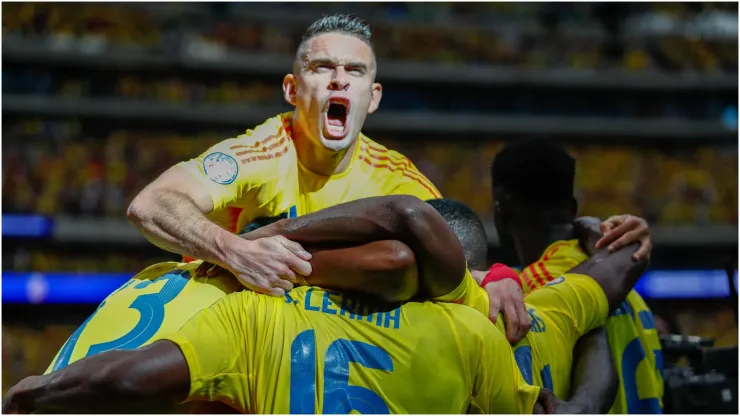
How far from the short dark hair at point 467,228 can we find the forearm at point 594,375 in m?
0.53

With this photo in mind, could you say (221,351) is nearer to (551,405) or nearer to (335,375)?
(335,375)

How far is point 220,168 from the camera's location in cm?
310

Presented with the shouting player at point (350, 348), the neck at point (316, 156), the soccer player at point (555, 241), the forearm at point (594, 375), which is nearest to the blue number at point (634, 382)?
the soccer player at point (555, 241)

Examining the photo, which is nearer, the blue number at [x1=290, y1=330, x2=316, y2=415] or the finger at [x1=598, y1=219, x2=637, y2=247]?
the blue number at [x1=290, y1=330, x2=316, y2=415]

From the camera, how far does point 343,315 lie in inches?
97.4

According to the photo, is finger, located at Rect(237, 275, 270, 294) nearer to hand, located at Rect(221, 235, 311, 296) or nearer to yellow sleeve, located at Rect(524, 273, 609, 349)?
hand, located at Rect(221, 235, 311, 296)

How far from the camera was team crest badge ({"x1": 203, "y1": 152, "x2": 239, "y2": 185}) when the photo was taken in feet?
10.1

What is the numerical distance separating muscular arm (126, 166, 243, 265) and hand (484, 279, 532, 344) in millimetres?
733

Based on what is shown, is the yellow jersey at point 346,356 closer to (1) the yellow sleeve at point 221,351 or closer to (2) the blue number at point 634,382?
(1) the yellow sleeve at point 221,351

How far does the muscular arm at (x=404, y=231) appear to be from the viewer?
7.75 feet

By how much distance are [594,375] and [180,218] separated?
138 centimetres

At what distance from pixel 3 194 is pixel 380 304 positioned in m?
8.92

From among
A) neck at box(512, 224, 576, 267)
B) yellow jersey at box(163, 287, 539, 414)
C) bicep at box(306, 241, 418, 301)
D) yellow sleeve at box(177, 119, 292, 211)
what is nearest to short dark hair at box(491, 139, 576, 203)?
neck at box(512, 224, 576, 267)

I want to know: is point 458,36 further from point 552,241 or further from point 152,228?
point 152,228
